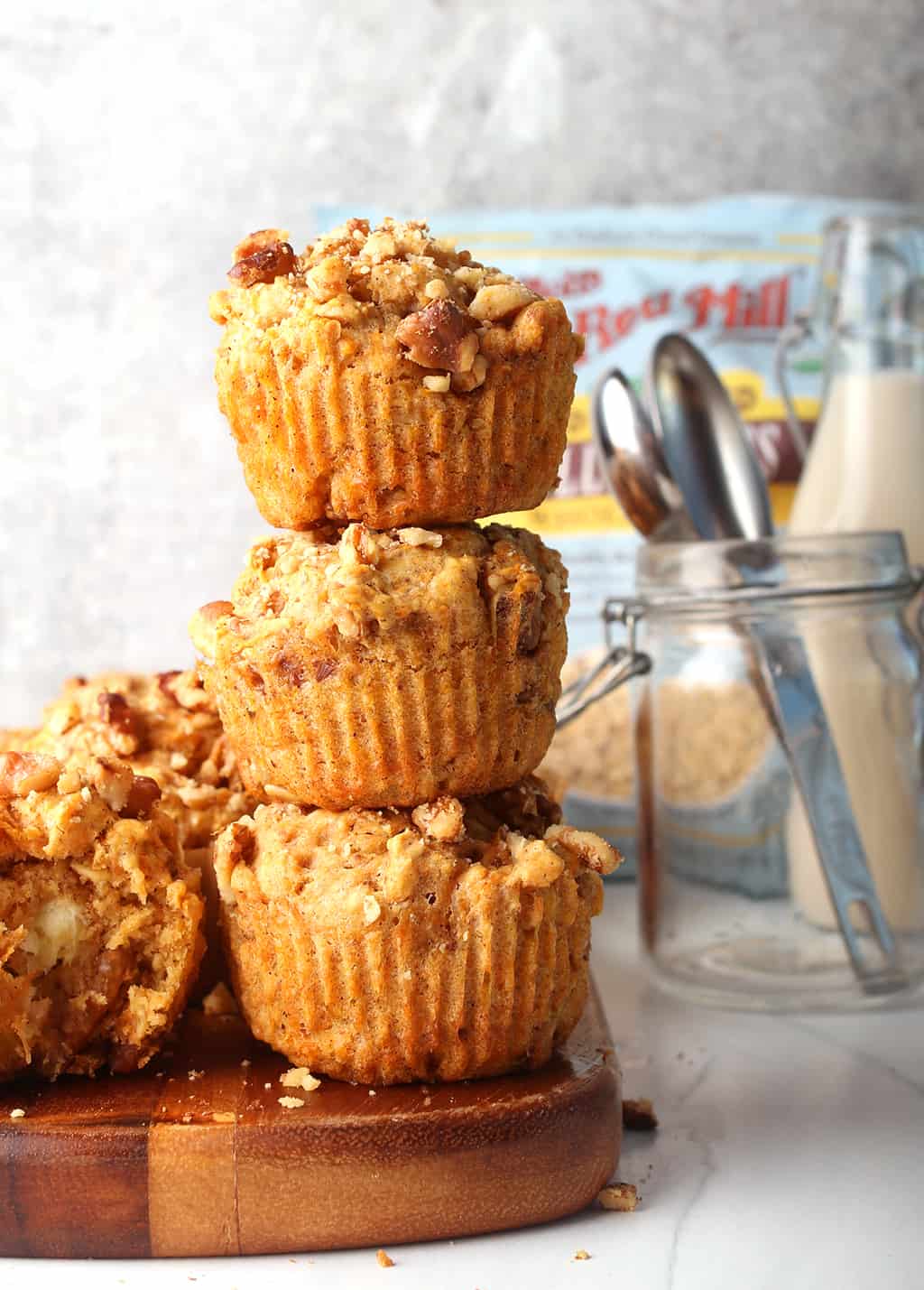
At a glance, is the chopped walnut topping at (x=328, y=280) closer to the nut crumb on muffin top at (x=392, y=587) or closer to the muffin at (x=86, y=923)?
the nut crumb on muffin top at (x=392, y=587)

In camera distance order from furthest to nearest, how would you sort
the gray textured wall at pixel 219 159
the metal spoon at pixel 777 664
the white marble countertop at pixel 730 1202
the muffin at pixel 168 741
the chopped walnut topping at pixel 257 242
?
the gray textured wall at pixel 219 159
the metal spoon at pixel 777 664
the muffin at pixel 168 741
the chopped walnut topping at pixel 257 242
the white marble countertop at pixel 730 1202

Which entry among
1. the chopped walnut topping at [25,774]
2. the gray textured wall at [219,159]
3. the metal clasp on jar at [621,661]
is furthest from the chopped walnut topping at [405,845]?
the gray textured wall at [219,159]

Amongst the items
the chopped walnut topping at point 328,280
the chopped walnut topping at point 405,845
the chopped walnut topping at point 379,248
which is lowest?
the chopped walnut topping at point 405,845

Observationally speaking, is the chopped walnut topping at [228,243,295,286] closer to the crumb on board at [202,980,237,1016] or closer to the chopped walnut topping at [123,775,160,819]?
the chopped walnut topping at [123,775,160,819]

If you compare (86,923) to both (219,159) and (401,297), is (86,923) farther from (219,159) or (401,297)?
(219,159)

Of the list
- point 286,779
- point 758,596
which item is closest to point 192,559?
point 758,596

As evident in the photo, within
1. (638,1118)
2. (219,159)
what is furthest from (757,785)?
(219,159)
